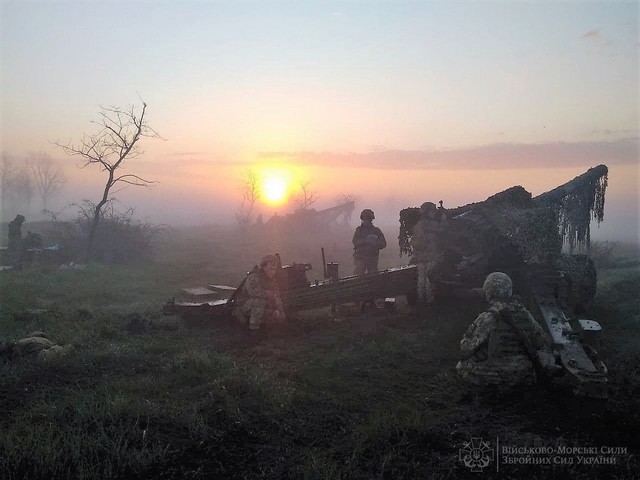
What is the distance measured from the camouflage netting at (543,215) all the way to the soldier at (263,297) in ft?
14.2

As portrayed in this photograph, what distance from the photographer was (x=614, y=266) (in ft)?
60.0

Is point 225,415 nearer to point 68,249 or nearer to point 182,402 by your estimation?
point 182,402

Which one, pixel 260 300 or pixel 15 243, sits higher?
pixel 15 243

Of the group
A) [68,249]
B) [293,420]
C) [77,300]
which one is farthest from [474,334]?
[68,249]

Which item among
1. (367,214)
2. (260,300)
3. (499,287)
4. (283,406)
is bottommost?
(283,406)

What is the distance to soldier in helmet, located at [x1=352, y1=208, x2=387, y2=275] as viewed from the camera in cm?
1238

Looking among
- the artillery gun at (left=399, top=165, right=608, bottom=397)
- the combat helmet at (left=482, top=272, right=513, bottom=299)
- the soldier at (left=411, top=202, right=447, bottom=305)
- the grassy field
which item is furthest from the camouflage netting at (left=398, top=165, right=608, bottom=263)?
the combat helmet at (left=482, top=272, right=513, bottom=299)

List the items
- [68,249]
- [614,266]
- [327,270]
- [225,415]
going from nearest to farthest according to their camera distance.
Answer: [225,415] → [327,270] → [614,266] → [68,249]

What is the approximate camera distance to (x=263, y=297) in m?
9.34

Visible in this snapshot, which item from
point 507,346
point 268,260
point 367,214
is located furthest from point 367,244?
point 507,346

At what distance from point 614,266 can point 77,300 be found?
19.3m

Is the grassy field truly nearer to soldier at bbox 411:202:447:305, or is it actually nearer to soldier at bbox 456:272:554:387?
soldier at bbox 456:272:554:387

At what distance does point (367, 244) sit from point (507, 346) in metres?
6.85

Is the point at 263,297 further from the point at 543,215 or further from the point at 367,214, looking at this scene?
the point at 543,215
